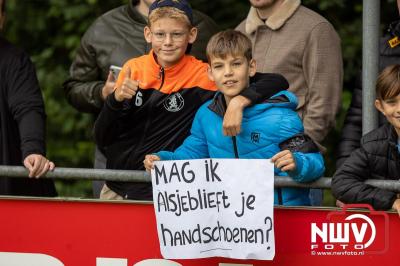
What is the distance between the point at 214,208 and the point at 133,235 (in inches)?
18.1

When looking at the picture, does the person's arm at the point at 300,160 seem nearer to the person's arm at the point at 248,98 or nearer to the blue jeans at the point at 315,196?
the person's arm at the point at 248,98

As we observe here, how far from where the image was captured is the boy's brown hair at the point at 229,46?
6.35 meters

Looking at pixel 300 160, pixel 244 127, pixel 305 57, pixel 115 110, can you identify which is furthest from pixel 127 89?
pixel 305 57

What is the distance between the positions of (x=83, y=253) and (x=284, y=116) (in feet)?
3.85

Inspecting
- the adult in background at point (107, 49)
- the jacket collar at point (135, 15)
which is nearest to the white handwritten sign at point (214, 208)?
the adult in background at point (107, 49)

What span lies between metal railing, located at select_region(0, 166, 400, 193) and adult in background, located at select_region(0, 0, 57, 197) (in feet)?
1.13

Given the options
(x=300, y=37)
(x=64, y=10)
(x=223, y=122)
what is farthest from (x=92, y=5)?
(x=223, y=122)

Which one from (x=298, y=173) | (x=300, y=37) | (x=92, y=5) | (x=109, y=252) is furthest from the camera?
(x=92, y=5)

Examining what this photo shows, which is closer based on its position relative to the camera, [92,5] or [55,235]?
[55,235]

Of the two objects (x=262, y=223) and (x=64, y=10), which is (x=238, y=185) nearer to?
(x=262, y=223)

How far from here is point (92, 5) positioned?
1144cm

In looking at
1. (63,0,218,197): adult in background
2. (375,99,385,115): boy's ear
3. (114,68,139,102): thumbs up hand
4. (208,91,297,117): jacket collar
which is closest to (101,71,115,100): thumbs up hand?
(63,0,218,197): adult in background

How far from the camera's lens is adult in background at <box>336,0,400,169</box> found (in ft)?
22.4

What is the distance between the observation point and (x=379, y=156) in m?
6.08
